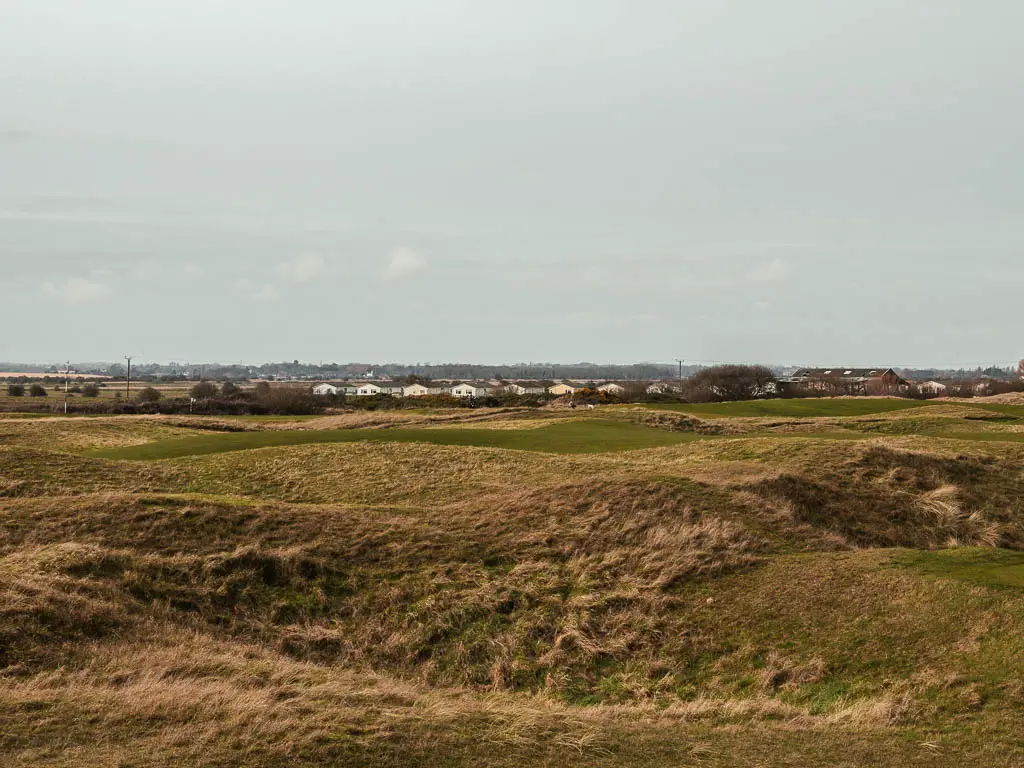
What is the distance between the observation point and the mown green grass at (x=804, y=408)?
5993 centimetres

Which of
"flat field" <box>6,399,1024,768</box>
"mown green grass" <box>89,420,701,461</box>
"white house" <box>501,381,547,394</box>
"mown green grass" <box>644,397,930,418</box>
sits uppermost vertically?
"white house" <box>501,381,547,394</box>

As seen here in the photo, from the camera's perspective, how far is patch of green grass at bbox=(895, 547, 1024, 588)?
15.8 metres

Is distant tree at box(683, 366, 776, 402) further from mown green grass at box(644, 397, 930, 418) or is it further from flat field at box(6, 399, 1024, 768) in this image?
flat field at box(6, 399, 1024, 768)

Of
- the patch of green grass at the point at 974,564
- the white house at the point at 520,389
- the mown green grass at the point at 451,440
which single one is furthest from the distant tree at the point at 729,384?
the patch of green grass at the point at 974,564

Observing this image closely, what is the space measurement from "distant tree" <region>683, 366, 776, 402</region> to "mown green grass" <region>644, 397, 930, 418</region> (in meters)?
36.8

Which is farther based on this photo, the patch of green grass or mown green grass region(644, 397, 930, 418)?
mown green grass region(644, 397, 930, 418)

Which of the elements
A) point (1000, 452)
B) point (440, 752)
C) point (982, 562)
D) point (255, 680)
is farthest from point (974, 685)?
point (1000, 452)

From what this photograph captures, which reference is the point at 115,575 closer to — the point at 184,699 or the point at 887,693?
the point at 184,699

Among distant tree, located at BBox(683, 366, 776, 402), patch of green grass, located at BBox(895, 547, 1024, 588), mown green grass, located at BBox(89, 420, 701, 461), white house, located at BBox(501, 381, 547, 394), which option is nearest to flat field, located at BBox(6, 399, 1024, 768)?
patch of green grass, located at BBox(895, 547, 1024, 588)

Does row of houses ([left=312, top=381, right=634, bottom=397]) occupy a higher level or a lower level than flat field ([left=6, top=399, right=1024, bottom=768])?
higher

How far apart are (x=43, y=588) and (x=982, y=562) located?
18042mm

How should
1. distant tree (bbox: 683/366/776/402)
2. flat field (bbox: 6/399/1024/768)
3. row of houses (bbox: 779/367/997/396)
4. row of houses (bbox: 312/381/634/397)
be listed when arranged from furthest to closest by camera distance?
row of houses (bbox: 779/367/997/396), row of houses (bbox: 312/381/634/397), distant tree (bbox: 683/366/776/402), flat field (bbox: 6/399/1024/768)

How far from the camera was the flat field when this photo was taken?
35.1 feet

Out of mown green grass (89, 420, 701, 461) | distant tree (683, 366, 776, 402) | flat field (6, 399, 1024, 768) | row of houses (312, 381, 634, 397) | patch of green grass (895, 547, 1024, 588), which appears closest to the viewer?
flat field (6, 399, 1024, 768)
